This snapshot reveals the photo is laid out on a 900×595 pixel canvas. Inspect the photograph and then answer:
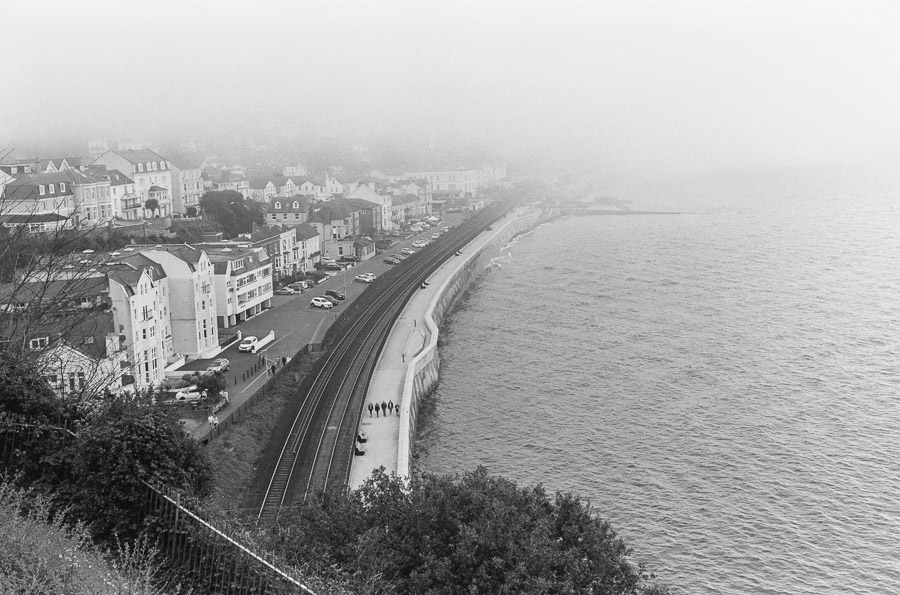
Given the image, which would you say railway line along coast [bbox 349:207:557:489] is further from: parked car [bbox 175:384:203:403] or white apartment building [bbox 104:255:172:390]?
white apartment building [bbox 104:255:172:390]

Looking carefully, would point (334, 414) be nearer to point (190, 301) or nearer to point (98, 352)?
point (98, 352)

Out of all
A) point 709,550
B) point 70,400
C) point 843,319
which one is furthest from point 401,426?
point 843,319

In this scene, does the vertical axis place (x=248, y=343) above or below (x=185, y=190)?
below

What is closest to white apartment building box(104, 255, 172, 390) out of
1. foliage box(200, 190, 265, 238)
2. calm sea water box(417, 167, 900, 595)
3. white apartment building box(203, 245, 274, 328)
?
white apartment building box(203, 245, 274, 328)

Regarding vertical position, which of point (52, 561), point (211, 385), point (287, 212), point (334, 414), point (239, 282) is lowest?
point (334, 414)

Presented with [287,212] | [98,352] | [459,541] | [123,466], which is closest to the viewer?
[123,466]

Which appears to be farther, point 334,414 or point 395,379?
point 395,379

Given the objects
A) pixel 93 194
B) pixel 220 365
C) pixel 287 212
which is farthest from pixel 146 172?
pixel 220 365

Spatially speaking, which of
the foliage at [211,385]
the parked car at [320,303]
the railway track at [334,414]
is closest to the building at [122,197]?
the parked car at [320,303]
